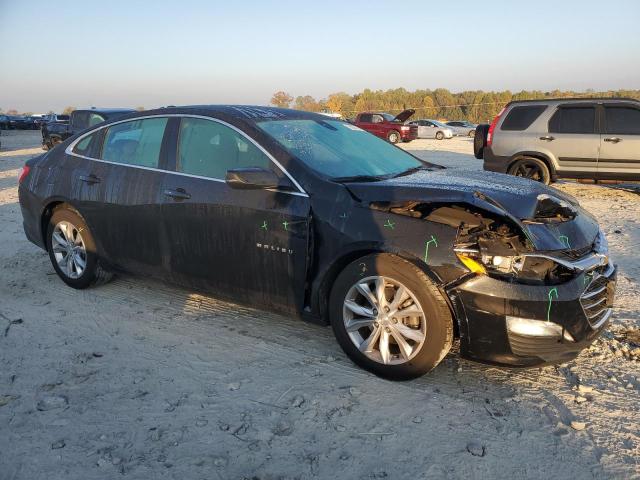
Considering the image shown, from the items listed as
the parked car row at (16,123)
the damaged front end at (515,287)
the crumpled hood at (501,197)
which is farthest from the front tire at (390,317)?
the parked car row at (16,123)

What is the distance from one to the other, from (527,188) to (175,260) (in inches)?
103

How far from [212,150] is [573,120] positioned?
8336 millimetres

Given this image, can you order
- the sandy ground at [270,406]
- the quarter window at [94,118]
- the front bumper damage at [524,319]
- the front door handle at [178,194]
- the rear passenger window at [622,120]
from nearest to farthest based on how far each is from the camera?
the sandy ground at [270,406]
the front bumper damage at [524,319]
the front door handle at [178,194]
the rear passenger window at [622,120]
the quarter window at [94,118]

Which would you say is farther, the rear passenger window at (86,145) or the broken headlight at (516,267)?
the rear passenger window at (86,145)

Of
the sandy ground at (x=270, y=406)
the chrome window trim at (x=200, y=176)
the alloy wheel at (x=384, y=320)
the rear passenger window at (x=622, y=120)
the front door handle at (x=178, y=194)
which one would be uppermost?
the rear passenger window at (x=622, y=120)

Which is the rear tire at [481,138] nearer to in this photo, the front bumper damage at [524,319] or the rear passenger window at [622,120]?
the rear passenger window at [622,120]

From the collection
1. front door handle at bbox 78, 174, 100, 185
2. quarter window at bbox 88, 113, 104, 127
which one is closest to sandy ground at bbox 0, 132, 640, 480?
front door handle at bbox 78, 174, 100, 185

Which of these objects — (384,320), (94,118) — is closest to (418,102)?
(94,118)

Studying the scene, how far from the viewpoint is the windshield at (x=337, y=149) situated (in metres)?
3.59

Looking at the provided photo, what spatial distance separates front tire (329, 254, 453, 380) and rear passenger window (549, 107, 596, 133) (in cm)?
829

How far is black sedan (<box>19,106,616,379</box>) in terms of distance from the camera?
285 cm

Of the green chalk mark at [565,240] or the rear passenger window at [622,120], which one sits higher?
the rear passenger window at [622,120]

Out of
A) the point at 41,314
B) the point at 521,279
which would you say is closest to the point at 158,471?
the point at 521,279

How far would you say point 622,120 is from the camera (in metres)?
9.45
